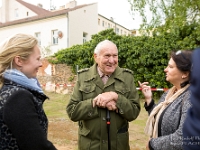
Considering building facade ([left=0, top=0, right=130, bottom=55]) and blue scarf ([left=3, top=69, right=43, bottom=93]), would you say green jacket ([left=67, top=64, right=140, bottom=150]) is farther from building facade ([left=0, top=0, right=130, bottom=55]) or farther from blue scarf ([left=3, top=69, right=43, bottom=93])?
building facade ([left=0, top=0, right=130, bottom=55])

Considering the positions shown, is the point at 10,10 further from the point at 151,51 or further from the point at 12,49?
the point at 12,49

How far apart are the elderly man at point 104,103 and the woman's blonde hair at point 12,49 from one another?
1.08 metres

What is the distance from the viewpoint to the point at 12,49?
169 cm

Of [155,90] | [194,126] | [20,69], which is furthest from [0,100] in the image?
[155,90]

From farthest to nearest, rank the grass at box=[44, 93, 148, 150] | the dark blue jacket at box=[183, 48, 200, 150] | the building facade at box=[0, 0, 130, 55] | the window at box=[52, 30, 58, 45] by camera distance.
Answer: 1. the window at box=[52, 30, 58, 45]
2. the building facade at box=[0, 0, 130, 55]
3. the grass at box=[44, 93, 148, 150]
4. the dark blue jacket at box=[183, 48, 200, 150]

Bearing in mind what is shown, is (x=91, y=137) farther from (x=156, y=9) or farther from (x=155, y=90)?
(x=156, y=9)

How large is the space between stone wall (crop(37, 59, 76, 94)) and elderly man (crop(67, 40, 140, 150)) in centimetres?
1197

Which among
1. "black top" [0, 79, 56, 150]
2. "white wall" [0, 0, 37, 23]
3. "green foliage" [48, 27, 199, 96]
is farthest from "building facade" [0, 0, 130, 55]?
"black top" [0, 79, 56, 150]

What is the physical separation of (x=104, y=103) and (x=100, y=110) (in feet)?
0.59

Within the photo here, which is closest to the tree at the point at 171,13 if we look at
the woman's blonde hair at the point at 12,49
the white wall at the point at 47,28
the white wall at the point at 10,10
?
the woman's blonde hair at the point at 12,49

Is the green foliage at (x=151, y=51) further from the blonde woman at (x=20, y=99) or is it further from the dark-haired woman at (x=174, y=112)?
the blonde woman at (x=20, y=99)

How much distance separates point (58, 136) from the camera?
5832 millimetres

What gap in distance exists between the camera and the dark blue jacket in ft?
2.76

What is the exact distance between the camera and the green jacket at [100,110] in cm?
261
